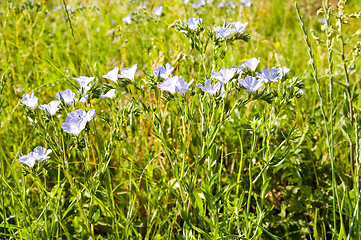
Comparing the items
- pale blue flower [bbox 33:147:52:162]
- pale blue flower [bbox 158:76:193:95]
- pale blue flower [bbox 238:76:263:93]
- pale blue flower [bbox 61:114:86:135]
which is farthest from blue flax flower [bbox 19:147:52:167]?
pale blue flower [bbox 238:76:263:93]

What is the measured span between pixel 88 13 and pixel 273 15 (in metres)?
2.96

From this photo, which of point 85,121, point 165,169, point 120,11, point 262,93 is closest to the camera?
point 85,121

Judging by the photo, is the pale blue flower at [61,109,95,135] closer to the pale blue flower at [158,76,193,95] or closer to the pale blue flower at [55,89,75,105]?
the pale blue flower at [55,89,75,105]

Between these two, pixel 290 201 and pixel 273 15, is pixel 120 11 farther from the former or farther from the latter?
pixel 290 201

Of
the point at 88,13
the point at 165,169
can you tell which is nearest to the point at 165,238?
the point at 165,169

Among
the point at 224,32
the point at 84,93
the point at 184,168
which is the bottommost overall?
the point at 184,168

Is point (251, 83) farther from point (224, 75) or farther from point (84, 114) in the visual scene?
point (84, 114)

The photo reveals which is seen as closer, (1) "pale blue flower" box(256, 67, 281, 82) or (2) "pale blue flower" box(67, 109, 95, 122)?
(2) "pale blue flower" box(67, 109, 95, 122)

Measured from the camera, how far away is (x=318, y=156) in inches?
81.1

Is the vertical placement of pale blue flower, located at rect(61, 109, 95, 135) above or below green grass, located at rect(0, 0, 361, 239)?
above

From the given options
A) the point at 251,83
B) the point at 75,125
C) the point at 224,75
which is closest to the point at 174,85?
the point at 224,75

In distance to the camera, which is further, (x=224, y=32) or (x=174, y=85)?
(x=224, y=32)

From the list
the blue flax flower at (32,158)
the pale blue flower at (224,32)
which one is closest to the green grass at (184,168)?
the blue flax flower at (32,158)

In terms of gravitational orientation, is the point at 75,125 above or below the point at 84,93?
below
